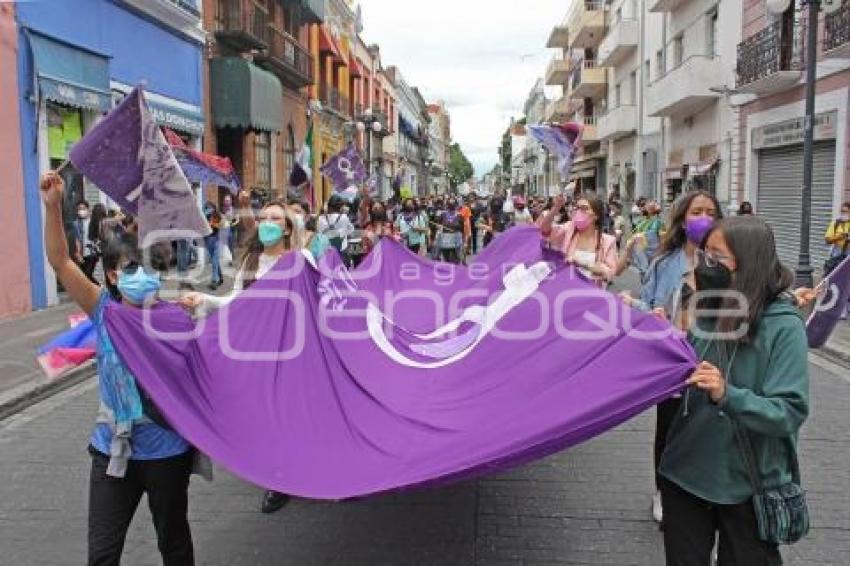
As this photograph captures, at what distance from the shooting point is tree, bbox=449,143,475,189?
15166 centimetres

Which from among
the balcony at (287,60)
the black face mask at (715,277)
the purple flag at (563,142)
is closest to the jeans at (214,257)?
the purple flag at (563,142)

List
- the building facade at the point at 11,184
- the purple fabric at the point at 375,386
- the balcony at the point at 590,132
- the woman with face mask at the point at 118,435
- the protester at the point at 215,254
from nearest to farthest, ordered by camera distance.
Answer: the purple fabric at the point at 375,386 → the woman with face mask at the point at 118,435 → the building facade at the point at 11,184 → the protester at the point at 215,254 → the balcony at the point at 590,132

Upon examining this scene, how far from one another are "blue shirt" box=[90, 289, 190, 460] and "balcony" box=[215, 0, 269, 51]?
718 inches

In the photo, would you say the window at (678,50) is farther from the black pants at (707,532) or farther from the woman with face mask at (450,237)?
the black pants at (707,532)

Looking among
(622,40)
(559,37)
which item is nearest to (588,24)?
(622,40)

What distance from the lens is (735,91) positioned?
65.4 ft

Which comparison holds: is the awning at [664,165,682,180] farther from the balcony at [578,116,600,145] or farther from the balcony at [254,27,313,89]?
the balcony at [578,116,600,145]

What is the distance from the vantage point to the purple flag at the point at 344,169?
16125 mm

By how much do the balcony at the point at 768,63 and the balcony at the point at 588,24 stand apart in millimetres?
23532

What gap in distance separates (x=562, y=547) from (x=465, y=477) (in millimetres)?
1376

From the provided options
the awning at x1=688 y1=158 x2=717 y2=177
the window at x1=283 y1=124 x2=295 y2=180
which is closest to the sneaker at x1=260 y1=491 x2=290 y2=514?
the awning at x1=688 y1=158 x2=717 y2=177

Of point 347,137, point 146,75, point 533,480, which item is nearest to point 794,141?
point 146,75

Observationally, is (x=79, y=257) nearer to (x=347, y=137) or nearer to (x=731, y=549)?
(x=731, y=549)

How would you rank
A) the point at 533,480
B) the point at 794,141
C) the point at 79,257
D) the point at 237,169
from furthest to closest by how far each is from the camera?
the point at 237,169
the point at 794,141
the point at 79,257
the point at 533,480
